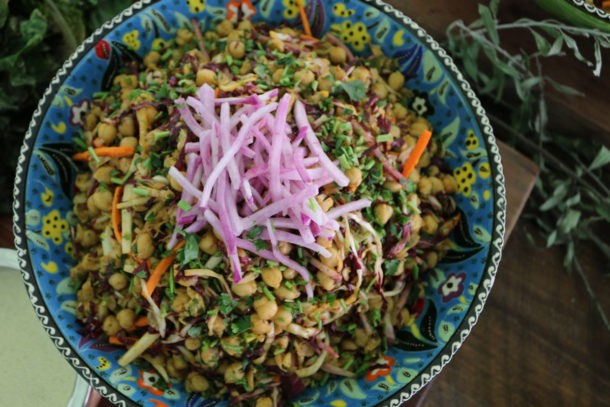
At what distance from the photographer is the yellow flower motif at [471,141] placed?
6.61 ft

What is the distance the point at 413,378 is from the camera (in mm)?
1811

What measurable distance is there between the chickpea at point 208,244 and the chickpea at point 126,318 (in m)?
0.35

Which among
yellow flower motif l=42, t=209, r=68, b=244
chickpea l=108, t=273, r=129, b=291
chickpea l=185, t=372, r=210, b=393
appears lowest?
chickpea l=185, t=372, r=210, b=393

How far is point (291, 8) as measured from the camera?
87.4 inches

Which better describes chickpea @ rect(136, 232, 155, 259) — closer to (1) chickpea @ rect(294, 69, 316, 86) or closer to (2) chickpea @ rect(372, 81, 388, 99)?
(1) chickpea @ rect(294, 69, 316, 86)

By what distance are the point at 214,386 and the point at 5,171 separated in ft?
4.28

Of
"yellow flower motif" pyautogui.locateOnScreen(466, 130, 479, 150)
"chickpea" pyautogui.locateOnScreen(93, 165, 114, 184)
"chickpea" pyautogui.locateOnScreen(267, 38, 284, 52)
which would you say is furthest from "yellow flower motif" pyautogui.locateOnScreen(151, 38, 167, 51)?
"yellow flower motif" pyautogui.locateOnScreen(466, 130, 479, 150)

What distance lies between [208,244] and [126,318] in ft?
1.29

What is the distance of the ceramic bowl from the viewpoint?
6.98 ft

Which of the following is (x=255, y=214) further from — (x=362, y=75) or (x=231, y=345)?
(x=362, y=75)

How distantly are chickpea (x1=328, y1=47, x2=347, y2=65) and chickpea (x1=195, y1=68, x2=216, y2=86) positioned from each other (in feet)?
1.46

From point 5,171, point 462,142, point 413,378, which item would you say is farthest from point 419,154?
point 5,171

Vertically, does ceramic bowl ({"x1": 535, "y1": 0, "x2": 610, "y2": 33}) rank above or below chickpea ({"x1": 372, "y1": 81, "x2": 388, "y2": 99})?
above

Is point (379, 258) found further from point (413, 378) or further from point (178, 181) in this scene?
point (178, 181)
